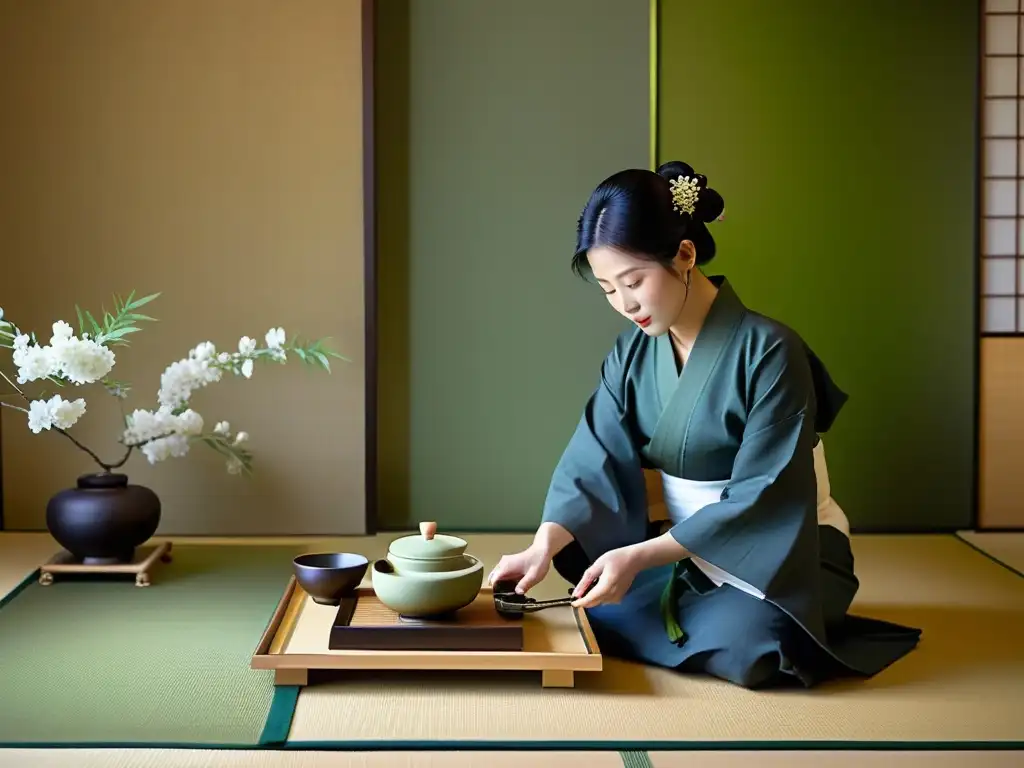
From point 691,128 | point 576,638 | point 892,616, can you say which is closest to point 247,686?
point 576,638

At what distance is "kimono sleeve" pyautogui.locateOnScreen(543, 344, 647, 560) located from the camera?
115 inches

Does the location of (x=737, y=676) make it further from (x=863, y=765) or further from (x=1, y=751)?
(x=1, y=751)

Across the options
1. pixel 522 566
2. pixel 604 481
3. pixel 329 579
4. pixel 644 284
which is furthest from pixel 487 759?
pixel 644 284

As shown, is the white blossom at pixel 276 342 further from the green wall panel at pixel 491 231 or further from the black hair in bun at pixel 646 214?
the black hair in bun at pixel 646 214

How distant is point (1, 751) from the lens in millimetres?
2262

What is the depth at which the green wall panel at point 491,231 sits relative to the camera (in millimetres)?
4379

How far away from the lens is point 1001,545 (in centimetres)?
428

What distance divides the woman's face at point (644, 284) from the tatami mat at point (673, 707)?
0.85m

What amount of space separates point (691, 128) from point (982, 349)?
1427 millimetres

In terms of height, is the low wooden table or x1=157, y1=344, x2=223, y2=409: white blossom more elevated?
x1=157, y1=344, x2=223, y2=409: white blossom

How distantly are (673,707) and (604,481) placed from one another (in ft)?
2.07

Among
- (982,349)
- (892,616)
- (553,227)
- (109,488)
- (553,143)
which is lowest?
(892,616)

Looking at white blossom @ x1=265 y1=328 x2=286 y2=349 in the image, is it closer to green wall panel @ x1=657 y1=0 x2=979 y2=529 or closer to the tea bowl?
the tea bowl

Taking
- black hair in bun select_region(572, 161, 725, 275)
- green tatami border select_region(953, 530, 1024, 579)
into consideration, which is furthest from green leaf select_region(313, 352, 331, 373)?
green tatami border select_region(953, 530, 1024, 579)
